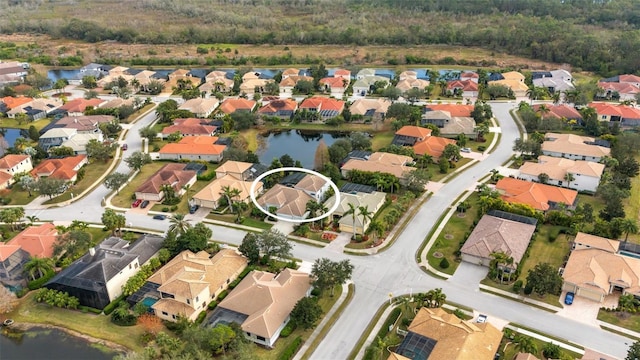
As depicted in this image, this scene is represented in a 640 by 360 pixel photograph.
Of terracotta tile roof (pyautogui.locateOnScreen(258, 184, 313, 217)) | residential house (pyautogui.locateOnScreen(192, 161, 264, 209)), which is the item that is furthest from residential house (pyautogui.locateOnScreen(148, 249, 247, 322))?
residential house (pyautogui.locateOnScreen(192, 161, 264, 209))

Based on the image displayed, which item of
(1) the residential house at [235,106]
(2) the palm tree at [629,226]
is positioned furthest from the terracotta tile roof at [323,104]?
(2) the palm tree at [629,226]

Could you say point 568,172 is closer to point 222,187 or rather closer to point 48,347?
point 222,187

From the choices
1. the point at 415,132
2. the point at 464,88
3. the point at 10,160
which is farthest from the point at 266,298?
the point at 464,88

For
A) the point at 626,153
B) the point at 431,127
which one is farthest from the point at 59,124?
the point at 626,153

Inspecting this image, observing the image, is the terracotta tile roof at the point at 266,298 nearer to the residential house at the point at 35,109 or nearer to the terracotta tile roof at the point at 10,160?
the terracotta tile roof at the point at 10,160

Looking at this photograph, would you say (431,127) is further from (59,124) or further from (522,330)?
(59,124)

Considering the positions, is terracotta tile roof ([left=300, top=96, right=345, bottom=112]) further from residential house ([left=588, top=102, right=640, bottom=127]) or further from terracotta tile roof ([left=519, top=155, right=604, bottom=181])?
residential house ([left=588, top=102, right=640, bottom=127])

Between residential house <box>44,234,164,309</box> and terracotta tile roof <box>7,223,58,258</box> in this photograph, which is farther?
terracotta tile roof <box>7,223,58,258</box>
